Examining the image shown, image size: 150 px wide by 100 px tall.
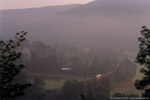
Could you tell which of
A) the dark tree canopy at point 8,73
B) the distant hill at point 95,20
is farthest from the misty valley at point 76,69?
the distant hill at point 95,20

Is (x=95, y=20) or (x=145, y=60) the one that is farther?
(x=95, y=20)

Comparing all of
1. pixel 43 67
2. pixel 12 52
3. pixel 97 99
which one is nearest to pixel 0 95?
pixel 12 52

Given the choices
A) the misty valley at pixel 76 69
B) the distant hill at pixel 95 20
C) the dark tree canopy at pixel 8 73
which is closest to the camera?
the dark tree canopy at pixel 8 73

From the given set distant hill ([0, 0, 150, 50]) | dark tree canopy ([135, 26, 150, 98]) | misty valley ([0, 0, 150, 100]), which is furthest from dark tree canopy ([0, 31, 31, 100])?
distant hill ([0, 0, 150, 50])

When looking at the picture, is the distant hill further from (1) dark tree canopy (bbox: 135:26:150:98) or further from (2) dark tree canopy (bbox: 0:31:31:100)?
(2) dark tree canopy (bbox: 0:31:31:100)

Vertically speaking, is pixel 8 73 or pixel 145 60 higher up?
pixel 145 60

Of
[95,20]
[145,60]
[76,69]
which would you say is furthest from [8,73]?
[95,20]

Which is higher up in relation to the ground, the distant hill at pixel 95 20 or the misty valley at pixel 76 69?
the distant hill at pixel 95 20

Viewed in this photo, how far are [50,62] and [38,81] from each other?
1949 centimetres

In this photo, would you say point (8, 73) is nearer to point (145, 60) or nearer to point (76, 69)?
point (145, 60)

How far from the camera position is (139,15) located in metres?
172

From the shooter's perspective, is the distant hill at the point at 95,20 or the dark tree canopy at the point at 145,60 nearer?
the dark tree canopy at the point at 145,60

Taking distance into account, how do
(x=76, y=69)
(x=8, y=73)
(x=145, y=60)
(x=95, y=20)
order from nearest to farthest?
1. (x=8, y=73)
2. (x=145, y=60)
3. (x=76, y=69)
4. (x=95, y=20)

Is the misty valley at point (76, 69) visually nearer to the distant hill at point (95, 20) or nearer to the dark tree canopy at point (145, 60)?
the dark tree canopy at point (145, 60)
